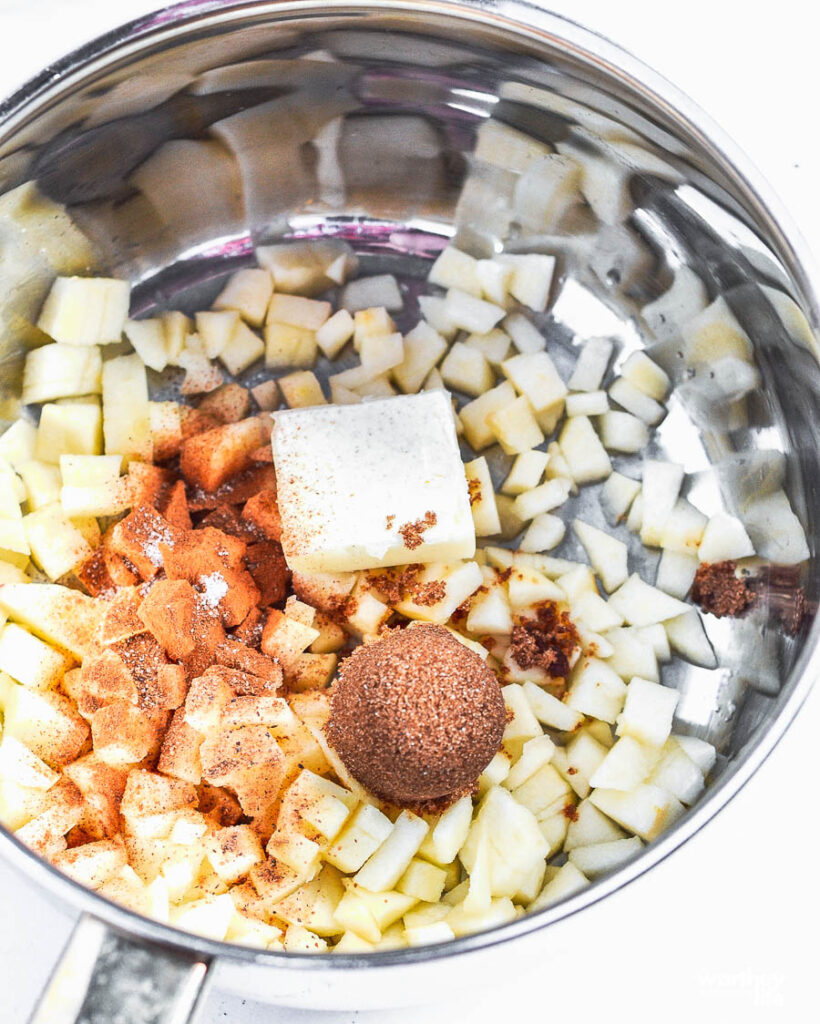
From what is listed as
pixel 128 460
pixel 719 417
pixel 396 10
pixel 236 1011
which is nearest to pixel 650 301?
pixel 719 417

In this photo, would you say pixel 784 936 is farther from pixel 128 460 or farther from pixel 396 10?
pixel 396 10

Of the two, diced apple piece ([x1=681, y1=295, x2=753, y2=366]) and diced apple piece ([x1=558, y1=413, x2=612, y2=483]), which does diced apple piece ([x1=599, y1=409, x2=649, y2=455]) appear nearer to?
diced apple piece ([x1=558, y1=413, x2=612, y2=483])

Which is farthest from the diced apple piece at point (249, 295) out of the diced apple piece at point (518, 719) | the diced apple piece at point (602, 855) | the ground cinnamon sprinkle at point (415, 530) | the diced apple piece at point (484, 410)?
the diced apple piece at point (602, 855)

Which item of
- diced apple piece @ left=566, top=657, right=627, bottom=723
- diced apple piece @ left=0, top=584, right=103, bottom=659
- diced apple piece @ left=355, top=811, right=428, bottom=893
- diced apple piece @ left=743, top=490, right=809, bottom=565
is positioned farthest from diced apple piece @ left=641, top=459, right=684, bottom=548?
diced apple piece @ left=0, top=584, right=103, bottom=659

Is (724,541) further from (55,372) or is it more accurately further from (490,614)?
(55,372)

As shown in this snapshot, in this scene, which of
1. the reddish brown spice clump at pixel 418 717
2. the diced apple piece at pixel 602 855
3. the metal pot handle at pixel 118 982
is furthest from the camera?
the diced apple piece at pixel 602 855

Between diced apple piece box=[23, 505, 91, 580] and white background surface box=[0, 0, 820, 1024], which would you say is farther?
diced apple piece box=[23, 505, 91, 580]

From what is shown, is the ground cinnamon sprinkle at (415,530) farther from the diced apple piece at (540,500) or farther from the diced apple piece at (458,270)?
the diced apple piece at (458,270)
